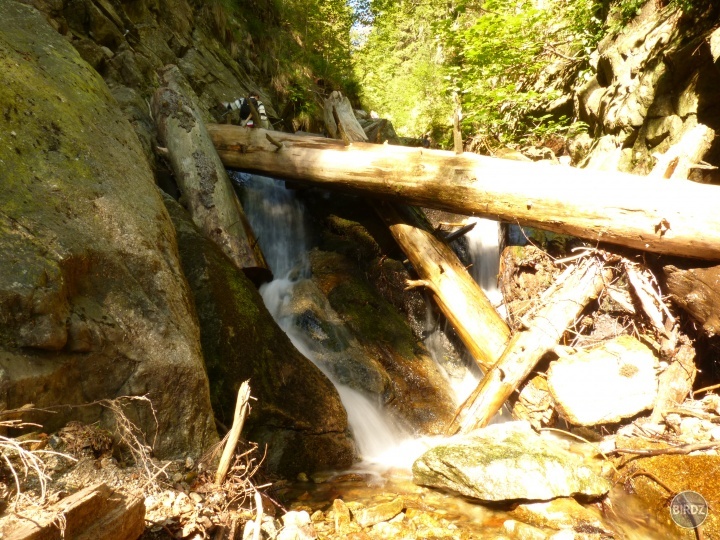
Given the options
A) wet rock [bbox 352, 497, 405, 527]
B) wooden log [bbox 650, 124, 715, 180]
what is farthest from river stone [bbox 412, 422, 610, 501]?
wooden log [bbox 650, 124, 715, 180]

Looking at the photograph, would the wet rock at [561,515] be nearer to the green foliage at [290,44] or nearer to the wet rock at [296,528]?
the wet rock at [296,528]

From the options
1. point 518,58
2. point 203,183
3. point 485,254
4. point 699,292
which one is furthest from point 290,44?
point 699,292

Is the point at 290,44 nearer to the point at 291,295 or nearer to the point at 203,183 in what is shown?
the point at 203,183

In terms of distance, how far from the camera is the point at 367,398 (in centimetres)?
526

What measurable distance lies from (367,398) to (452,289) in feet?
5.70

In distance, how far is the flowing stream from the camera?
11.7 ft

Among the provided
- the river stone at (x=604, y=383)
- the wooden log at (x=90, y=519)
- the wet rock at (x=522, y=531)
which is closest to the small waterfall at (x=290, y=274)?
the wet rock at (x=522, y=531)

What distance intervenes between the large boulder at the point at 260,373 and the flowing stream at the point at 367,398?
0.32 m

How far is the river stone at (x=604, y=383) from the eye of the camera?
4.35 metres

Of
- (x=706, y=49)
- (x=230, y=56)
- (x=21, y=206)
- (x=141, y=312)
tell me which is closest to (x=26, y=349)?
(x=141, y=312)

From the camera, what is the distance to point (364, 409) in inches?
202

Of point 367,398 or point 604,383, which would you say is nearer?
point 604,383

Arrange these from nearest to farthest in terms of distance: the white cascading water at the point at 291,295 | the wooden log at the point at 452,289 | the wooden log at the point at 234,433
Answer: the wooden log at the point at 234,433, the white cascading water at the point at 291,295, the wooden log at the point at 452,289

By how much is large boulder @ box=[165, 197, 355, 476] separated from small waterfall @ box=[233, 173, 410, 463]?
0.38 metres
